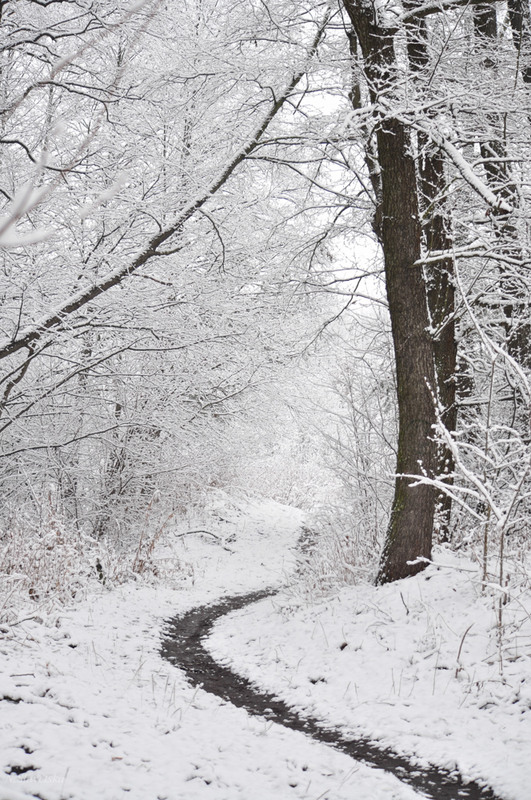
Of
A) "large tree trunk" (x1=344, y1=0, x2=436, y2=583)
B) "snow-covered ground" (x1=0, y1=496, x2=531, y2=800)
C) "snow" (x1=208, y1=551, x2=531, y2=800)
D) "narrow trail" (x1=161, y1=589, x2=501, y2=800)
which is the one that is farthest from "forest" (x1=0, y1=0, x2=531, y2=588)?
"narrow trail" (x1=161, y1=589, x2=501, y2=800)

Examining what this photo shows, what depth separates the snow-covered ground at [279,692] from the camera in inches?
113

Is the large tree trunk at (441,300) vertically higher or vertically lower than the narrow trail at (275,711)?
higher

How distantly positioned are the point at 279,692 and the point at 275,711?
0.38 m

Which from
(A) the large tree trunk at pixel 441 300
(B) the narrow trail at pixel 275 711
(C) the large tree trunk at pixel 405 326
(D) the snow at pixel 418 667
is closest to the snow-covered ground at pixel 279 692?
(D) the snow at pixel 418 667

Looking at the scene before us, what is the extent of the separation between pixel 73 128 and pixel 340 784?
24.8ft

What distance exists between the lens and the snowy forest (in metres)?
3.52

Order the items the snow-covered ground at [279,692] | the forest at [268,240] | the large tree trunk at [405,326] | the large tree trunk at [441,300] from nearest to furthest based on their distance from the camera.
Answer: the snow-covered ground at [279,692]
the forest at [268,240]
the large tree trunk at [405,326]
the large tree trunk at [441,300]

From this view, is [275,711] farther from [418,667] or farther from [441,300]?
[441,300]

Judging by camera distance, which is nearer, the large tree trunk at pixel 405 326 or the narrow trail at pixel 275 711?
the narrow trail at pixel 275 711

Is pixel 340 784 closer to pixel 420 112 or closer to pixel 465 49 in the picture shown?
pixel 420 112

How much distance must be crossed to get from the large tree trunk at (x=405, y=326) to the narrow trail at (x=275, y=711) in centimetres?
190

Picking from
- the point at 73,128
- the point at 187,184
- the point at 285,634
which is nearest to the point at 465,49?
the point at 187,184

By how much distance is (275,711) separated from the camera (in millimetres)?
4238

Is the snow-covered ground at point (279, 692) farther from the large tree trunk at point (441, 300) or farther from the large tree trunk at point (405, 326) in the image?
the large tree trunk at point (441, 300)
